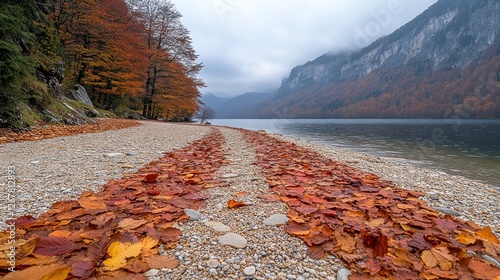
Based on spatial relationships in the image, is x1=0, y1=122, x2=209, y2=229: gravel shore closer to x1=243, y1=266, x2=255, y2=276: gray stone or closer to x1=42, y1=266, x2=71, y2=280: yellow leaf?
x1=42, y1=266, x2=71, y2=280: yellow leaf

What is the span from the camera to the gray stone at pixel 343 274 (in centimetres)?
137

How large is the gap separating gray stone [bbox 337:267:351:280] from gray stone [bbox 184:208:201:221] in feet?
4.00

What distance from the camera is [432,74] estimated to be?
122m

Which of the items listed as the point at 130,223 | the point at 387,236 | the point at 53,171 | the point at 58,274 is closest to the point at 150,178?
the point at 130,223

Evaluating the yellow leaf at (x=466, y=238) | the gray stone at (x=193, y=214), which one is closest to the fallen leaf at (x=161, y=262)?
the gray stone at (x=193, y=214)

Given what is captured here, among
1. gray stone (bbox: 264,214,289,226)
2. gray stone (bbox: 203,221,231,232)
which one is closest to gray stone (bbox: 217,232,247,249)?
gray stone (bbox: 203,221,231,232)

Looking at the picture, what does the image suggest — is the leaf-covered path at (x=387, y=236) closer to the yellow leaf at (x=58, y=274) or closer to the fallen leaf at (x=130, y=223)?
the fallen leaf at (x=130, y=223)

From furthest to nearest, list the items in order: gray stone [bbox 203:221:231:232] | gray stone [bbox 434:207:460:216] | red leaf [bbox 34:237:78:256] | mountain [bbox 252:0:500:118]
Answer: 1. mountain [bbox 252:0:500:118]
2. gray stone [bbox 434:207:460:216]
3. gray stone [bbox 203:221:231:232]
4. red leaf [bbox 34:237:78:256]

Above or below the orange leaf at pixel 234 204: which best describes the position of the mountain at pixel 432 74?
above

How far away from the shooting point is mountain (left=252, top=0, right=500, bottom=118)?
84812 millimetres

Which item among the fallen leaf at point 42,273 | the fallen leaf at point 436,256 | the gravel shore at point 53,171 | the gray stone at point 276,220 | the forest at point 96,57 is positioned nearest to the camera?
the fallen leaf at point 42,273

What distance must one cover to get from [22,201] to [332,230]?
112 inches

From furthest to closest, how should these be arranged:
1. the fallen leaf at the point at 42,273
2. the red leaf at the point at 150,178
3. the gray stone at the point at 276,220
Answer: the red leaf at the point at 150,178 < the gray stone at the point at 276,220 < the fallen leaf at the point at 42,273

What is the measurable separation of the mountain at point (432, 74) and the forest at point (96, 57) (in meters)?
87.8
